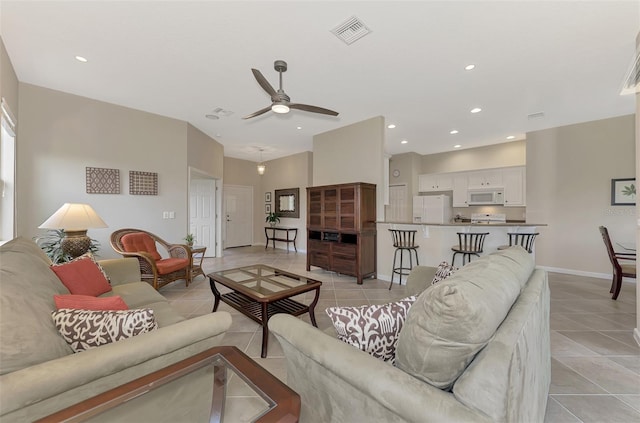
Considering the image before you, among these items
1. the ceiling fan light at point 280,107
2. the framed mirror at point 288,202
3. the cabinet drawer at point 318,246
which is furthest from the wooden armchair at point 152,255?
the framed mirror at point 288,202

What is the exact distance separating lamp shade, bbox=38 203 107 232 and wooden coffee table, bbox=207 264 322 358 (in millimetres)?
1539

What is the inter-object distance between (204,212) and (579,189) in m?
7.91

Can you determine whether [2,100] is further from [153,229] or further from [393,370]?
[393,370]

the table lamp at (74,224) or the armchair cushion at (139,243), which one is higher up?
the table lamp at (74,224)

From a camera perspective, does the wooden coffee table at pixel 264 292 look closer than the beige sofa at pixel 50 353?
No

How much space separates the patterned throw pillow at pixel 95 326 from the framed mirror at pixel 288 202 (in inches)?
242

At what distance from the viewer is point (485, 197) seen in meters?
6.15

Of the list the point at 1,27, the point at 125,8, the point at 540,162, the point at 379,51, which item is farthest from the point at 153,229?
the point at 540,162

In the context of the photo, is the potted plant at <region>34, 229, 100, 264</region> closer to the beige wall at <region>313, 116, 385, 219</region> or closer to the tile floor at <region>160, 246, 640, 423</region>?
the tile floor at <region>160, 246, 640, 423</region>

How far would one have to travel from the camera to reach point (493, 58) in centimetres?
263

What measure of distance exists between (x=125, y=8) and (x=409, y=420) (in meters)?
3.20

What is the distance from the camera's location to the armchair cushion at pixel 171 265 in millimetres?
3428

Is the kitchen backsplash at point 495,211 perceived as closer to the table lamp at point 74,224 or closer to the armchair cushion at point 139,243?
the armchair cushion at point 139,243

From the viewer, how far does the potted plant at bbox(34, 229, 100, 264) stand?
3.04m
